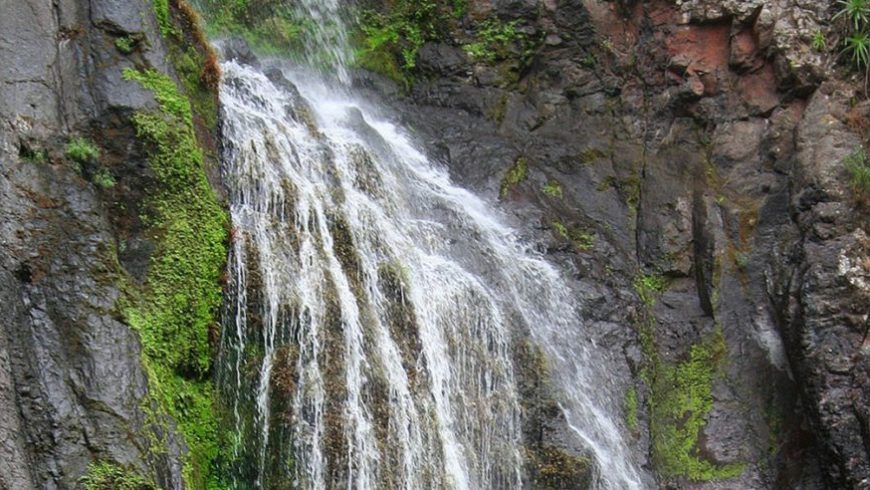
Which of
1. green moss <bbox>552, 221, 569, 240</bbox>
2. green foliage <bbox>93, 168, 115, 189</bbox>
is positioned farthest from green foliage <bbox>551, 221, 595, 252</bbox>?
green foliage <bbox>93, 168, 115, 189</bbox>

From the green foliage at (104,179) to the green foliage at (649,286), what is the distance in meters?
6.37

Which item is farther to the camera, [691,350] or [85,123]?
[691,350]

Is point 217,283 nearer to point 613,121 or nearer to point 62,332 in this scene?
point 62,332

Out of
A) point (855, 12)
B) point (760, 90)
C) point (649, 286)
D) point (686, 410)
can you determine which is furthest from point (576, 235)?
point (855, 12)

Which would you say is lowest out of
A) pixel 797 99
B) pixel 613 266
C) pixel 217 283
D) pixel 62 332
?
pixel 62 332

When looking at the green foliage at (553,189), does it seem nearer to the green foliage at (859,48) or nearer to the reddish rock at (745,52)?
the reddish rock at (745,52)

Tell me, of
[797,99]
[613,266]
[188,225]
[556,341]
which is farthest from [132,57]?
[797,99]

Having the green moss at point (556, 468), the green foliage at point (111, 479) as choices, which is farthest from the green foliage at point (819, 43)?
the green foliage at point (111, 479)

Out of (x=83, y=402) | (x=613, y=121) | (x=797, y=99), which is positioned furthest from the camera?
(x=613, y=121)

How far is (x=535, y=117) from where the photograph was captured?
1259 centimetres

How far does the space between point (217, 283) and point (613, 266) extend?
5.27 m

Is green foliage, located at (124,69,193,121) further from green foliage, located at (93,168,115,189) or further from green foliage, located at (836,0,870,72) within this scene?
green foliage, located at (836,0,870,72)

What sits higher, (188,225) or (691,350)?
(188,225)

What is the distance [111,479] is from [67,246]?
1851 millimetres
